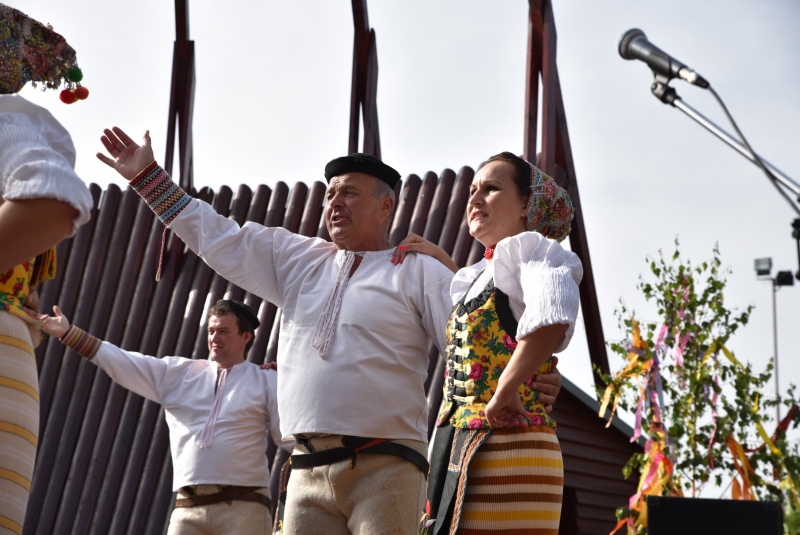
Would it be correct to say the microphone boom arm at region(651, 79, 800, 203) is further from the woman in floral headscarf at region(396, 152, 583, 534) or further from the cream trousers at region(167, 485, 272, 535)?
the cream trousers at region(167, 485, 272, 535)

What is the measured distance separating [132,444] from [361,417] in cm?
441

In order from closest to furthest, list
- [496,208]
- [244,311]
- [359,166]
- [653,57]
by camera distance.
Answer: [496,208]
[359,166]
[653,57]
[244,311]

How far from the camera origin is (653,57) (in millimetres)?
3391

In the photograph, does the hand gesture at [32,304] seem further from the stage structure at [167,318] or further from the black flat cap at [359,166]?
the stage structure at [167,318]

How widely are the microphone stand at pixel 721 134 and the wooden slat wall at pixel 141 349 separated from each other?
284 cm

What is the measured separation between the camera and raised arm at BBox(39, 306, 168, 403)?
4875 mm

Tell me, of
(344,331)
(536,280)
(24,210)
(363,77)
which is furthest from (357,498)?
(363,77)

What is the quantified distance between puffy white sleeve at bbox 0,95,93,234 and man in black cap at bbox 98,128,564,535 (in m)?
0.93

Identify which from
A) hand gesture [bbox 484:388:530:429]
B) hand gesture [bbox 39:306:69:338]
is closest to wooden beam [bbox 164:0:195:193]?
hand gesture [bbox 39:306:69:338]

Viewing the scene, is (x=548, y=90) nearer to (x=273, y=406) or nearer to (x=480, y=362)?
(x=273, y=406)

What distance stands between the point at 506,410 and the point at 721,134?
4.63ft

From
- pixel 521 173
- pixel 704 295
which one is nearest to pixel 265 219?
pixel 704 295

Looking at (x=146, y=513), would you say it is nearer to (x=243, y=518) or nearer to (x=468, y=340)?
(x=243, y=518)

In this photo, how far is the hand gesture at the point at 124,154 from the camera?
285 centimetres
